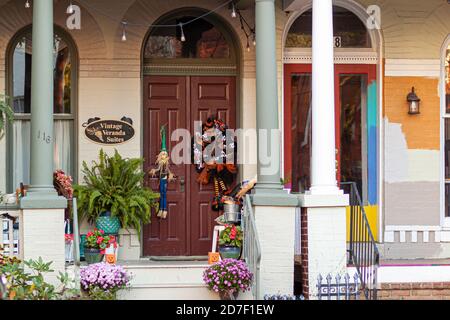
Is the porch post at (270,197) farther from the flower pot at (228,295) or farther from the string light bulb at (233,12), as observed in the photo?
the string light bulb at (233,12)

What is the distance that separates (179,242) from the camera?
12.6 m

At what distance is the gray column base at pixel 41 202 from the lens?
1008cm

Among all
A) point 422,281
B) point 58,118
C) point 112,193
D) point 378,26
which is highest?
point 378,26

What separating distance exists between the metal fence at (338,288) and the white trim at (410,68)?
3628mm

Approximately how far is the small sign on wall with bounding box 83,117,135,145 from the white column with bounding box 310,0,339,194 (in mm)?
2878

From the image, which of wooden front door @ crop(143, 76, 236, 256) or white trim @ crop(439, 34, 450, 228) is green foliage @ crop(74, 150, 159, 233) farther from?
white trim @ crop(439, 34, 450, 228)

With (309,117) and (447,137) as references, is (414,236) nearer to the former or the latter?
(447,137)

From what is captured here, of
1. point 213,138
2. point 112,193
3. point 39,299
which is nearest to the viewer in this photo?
point 39,299

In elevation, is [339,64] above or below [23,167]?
above

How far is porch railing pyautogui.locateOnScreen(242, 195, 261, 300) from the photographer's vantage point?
1003cm

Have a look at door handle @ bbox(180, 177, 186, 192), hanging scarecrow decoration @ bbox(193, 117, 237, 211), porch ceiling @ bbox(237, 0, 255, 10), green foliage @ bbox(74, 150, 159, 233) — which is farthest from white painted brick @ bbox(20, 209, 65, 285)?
porch ceiling @ bbox(237, 0, 255, 10)

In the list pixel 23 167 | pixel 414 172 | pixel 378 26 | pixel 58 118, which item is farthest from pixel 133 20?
pixel 414 172

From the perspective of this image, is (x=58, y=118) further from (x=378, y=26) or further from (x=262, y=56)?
(x=378, y=26)

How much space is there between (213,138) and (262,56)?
92.5 inches
